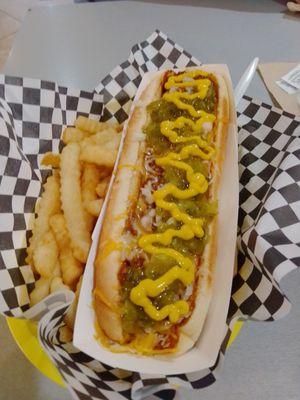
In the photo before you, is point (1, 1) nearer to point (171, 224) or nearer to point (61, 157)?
point (61, 157)

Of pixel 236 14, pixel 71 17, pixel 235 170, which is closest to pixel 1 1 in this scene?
pixel 71 17

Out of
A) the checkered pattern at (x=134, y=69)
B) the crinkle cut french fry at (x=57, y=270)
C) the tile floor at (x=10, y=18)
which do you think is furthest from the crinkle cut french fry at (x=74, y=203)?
the tile floor at (x=10, y=18)

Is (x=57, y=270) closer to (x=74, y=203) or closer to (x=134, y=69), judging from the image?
(x=74, y=203)

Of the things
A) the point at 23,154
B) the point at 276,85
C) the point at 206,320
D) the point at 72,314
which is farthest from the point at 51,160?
the point at 276,85

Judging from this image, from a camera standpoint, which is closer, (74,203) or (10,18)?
(74,203)

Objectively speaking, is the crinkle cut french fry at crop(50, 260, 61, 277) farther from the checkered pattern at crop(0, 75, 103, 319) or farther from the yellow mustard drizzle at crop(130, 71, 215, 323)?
the yellow mustard drizzle at crop(130, 71, 215, 323)

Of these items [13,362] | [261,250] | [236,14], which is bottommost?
[13,362]

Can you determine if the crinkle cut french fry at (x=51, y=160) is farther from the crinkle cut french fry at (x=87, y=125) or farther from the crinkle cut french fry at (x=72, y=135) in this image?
the crinkle cut french fry at (x=87, y=125)

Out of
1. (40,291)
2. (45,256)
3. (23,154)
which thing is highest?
(23,154)
